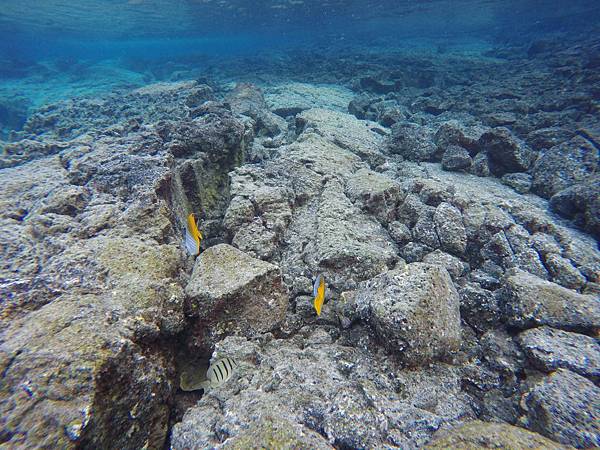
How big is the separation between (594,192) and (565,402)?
414 cm

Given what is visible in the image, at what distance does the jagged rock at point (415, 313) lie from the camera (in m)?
2.41

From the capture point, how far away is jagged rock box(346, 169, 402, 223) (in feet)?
14.8

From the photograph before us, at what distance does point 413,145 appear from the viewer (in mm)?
6926

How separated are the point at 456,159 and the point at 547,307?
14.0ft

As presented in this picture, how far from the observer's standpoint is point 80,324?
2.03 meters

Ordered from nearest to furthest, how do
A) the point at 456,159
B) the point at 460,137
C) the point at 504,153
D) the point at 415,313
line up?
1. the point at 415,313
2. the point at 504,153
3. the point at 456,159
4. the point at 460,137

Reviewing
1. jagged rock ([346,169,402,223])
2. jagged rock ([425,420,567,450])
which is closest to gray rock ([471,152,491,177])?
jagged rock ([346,169,402,223])

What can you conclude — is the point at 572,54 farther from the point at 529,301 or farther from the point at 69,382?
the point at 69,382

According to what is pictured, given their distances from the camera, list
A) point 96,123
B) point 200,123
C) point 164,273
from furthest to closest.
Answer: point 96,123
point 200,123
point 164,273

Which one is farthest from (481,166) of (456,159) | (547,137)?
(547,137)

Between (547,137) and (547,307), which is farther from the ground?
(547,137)

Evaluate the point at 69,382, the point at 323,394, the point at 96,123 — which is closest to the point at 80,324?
the point at 69,382

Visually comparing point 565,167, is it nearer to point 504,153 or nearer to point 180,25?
point 504,153

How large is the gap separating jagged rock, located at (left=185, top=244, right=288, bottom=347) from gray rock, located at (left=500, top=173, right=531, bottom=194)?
555 centimetres
